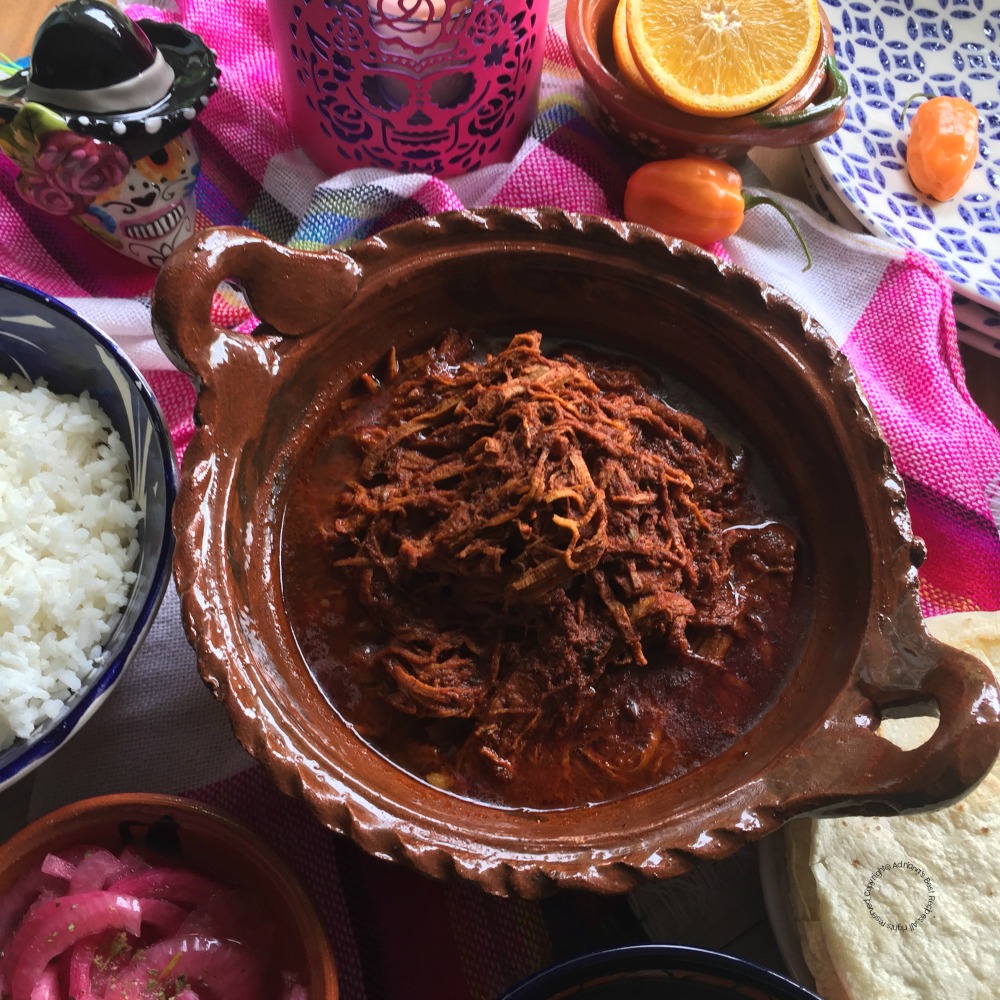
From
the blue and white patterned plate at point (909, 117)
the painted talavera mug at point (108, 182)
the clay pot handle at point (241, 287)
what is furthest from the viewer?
the blue and white patterned plate at point (909, 117)

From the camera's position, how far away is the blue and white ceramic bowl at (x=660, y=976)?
1471 mm

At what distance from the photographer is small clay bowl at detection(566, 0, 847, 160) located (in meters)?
2.18

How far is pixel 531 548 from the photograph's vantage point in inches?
61.5

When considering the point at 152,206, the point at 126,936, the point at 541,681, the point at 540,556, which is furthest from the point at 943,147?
the point at 126,936

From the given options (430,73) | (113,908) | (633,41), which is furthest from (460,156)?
(113,908)

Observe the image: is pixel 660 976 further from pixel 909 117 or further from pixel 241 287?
pixel 909 117

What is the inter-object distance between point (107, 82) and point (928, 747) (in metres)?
1.85

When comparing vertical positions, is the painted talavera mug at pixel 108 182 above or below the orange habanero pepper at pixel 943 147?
below

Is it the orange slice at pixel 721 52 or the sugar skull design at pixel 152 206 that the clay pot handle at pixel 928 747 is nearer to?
the orange slice at pixel 721 52

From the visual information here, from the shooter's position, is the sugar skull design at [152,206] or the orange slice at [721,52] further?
the orange slice at [721,52]

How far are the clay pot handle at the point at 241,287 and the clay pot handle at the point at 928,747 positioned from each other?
112 cm

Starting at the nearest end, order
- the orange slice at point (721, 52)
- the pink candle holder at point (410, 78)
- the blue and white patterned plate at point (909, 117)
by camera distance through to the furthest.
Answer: the pink candle holder at point (410, 78), the orange slice at point (721, 52), the blue and white patterned plate at point (909, 117)

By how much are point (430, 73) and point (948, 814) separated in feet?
6.09

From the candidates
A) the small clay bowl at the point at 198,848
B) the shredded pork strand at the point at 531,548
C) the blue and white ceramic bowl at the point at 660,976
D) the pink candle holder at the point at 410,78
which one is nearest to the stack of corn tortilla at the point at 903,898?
the blue and white ceramic bowl at the point at 660,976
